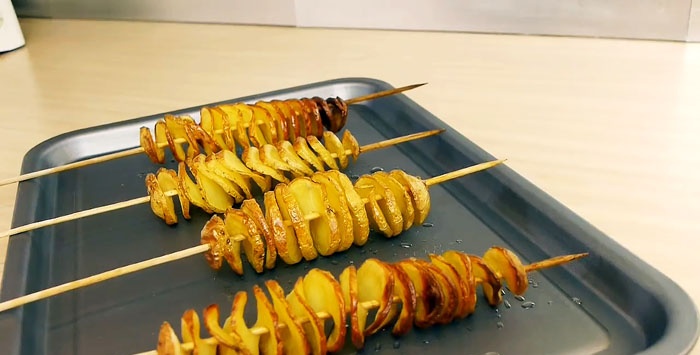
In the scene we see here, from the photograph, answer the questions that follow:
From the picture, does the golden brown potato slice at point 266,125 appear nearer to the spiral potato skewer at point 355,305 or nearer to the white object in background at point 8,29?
the spiral potato skewer at point 355,305

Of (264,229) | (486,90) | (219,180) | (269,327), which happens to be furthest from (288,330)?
(486,90)

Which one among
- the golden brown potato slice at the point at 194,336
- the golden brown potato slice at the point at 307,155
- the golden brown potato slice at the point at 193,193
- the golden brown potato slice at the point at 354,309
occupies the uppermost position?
the golden brown potato slice at the point at 307,155

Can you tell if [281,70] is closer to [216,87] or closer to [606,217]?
[216,87]

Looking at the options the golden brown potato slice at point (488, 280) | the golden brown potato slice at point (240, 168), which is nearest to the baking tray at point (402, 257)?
the golden brown potato slice at point (488, 280)

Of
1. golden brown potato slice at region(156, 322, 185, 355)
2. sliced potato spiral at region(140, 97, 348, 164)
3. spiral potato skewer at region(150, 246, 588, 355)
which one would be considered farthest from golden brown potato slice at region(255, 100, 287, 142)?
golden brown potato slice at region(156, 322, 185, 355)

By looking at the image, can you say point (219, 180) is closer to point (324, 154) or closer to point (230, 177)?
point (230, 177)
